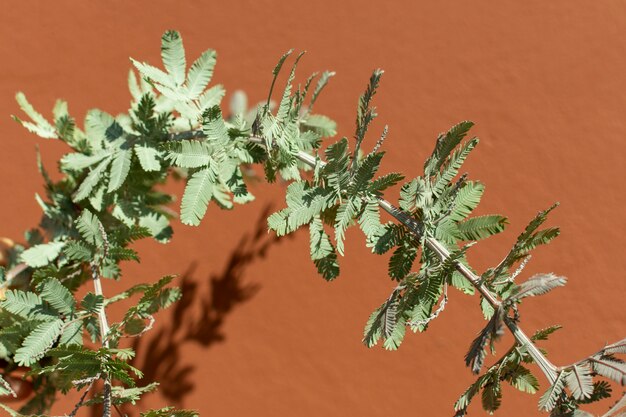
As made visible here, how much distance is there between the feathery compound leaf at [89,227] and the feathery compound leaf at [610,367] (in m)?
1.44

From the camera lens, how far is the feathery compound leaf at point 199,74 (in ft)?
6.39

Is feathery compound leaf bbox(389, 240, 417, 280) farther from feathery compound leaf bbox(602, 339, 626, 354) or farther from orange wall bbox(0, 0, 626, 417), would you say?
orange wall bbox(0, 0, 626, 417)

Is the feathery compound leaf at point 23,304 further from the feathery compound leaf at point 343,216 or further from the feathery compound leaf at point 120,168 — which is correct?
the feathery compound leaf at point 343,216

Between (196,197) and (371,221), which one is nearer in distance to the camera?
(371,221)

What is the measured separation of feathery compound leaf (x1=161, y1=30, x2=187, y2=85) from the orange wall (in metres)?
0.94

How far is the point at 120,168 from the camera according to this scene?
76.1 inches

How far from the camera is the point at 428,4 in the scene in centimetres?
274

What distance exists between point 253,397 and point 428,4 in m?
1.94

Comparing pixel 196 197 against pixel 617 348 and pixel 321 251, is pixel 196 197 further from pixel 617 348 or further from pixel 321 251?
pixel 617 348

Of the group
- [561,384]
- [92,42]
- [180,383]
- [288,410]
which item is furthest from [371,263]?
[92,42]

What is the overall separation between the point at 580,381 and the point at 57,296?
1438mm

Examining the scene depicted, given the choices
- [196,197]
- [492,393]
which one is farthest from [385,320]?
[196,197]

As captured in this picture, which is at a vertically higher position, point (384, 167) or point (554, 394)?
point (384, 167)

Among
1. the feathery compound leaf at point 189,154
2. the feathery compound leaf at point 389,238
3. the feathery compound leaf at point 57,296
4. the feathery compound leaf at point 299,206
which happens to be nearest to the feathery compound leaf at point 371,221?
the feathery compound leaf at point 389,238
